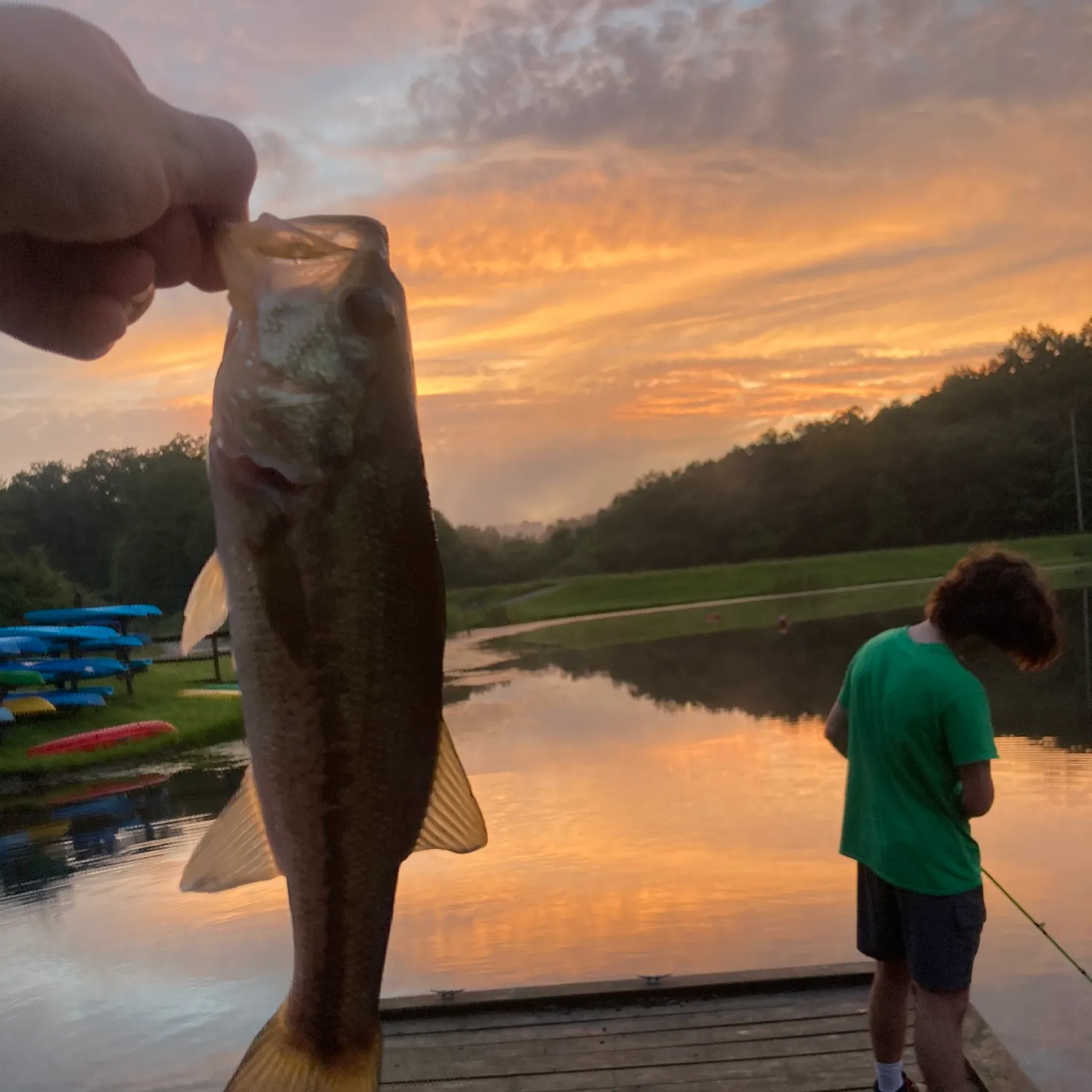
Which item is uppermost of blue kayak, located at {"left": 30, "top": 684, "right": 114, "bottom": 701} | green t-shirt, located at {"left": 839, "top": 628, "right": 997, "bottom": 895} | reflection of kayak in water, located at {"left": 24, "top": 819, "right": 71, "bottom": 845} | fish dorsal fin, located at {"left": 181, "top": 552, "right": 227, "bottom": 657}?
fish dorsal fin, located at {"left": 181, "top": 552, "right": 227, "bottom": 657}

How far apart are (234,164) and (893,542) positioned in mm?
67001

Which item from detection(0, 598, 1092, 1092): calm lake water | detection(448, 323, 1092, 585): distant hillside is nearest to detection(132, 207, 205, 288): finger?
detection(0, 598, 1092, 1092): calm lake water

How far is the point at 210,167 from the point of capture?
1585 mm

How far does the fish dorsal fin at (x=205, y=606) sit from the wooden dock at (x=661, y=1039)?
4044 millimetres

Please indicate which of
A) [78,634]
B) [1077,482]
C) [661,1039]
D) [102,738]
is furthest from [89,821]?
[1077,482]

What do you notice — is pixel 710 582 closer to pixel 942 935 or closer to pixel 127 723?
pixel 127 723

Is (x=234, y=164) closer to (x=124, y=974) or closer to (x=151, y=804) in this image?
(x=124, y=974)

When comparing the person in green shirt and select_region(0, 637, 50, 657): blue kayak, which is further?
select_region(0, 637, 50, 657): blue kayak

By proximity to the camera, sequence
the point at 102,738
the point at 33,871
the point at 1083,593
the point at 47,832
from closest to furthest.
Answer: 1. the point at 33,871
2. the point at 47,832
3. the point at 102,738
4. the point at 1083,593

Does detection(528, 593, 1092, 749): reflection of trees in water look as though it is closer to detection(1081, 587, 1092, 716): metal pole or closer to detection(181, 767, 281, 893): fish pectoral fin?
detection(1081, 587, 1092, 716): metal pole

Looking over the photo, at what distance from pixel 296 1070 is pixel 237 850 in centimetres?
31

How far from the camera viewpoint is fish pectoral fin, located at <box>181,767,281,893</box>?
150 cm

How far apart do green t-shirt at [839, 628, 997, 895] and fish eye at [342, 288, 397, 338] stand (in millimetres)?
2945

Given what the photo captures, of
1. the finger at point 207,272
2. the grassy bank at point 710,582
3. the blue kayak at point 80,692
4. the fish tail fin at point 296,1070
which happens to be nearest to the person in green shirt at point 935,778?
the fish tail fin at point 296,1070
